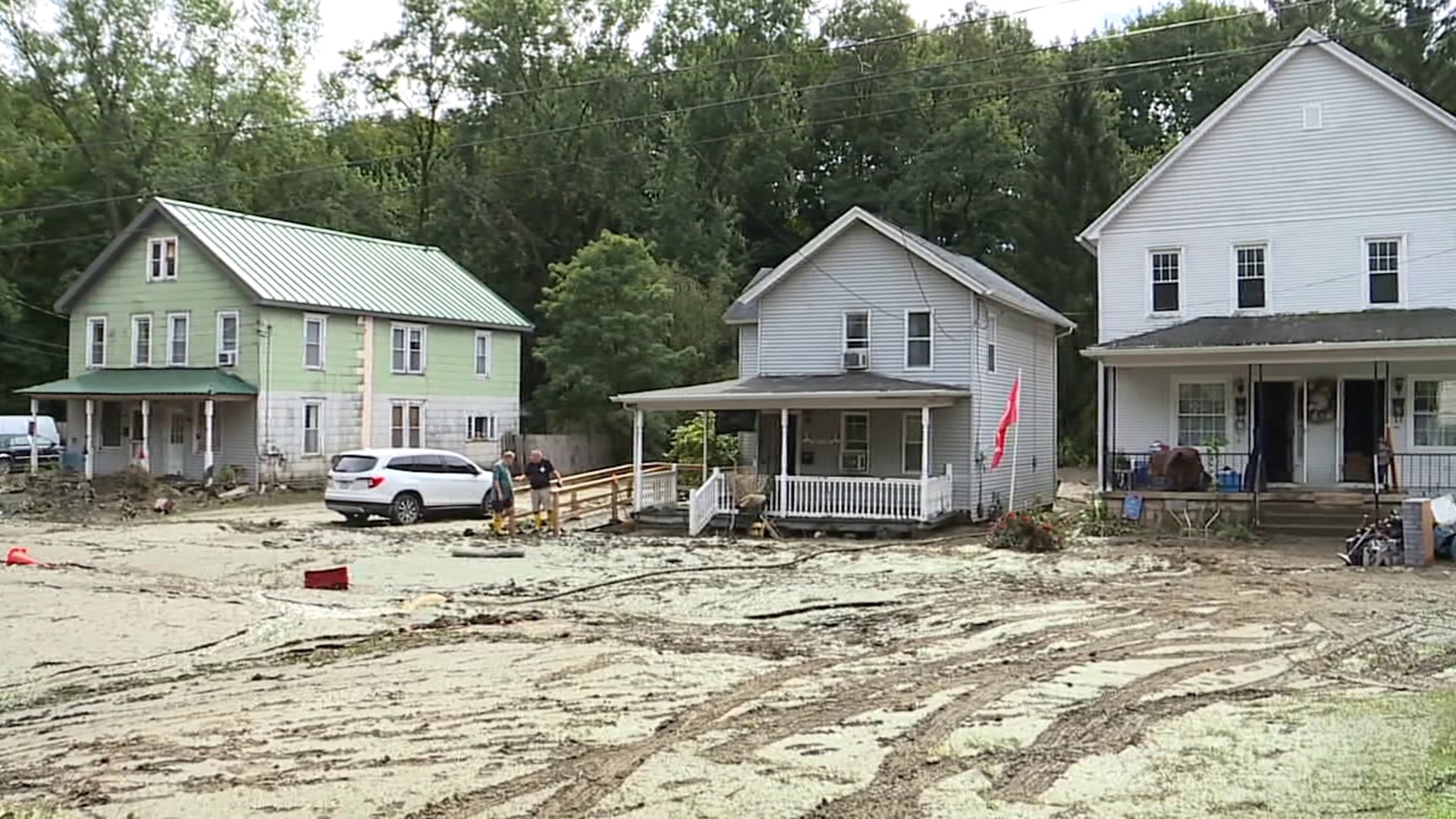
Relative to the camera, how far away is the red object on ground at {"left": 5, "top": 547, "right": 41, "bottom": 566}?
63.7ft

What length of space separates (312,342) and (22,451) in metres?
15.4

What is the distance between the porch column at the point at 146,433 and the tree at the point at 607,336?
1286cm

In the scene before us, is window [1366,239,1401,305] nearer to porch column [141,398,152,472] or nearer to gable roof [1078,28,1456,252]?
gable roof [1078,28,1456,252]

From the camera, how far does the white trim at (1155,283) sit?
26672 mm

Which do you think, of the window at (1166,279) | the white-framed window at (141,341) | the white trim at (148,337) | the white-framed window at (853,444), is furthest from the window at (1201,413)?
the white-framed window at (141,341)

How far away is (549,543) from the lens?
23.6m

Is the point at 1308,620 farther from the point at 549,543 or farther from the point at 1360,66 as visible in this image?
the point at 1360,66

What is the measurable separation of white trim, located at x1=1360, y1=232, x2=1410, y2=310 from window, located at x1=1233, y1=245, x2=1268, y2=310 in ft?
5.73

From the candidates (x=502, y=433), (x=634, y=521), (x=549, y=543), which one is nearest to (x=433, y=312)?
(x=502, y=433)

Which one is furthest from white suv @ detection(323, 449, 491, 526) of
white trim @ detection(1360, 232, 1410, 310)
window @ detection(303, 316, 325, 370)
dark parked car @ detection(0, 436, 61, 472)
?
dark parked car @ detection(0, 436, 61, 472)

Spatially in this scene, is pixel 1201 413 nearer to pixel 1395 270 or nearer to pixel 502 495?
pixel 1395 270

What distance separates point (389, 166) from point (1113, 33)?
36.7 meters

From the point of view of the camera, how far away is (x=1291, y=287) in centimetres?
2577

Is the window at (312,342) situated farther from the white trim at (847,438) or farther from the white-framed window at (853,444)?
the white-framed window at (853,444)
